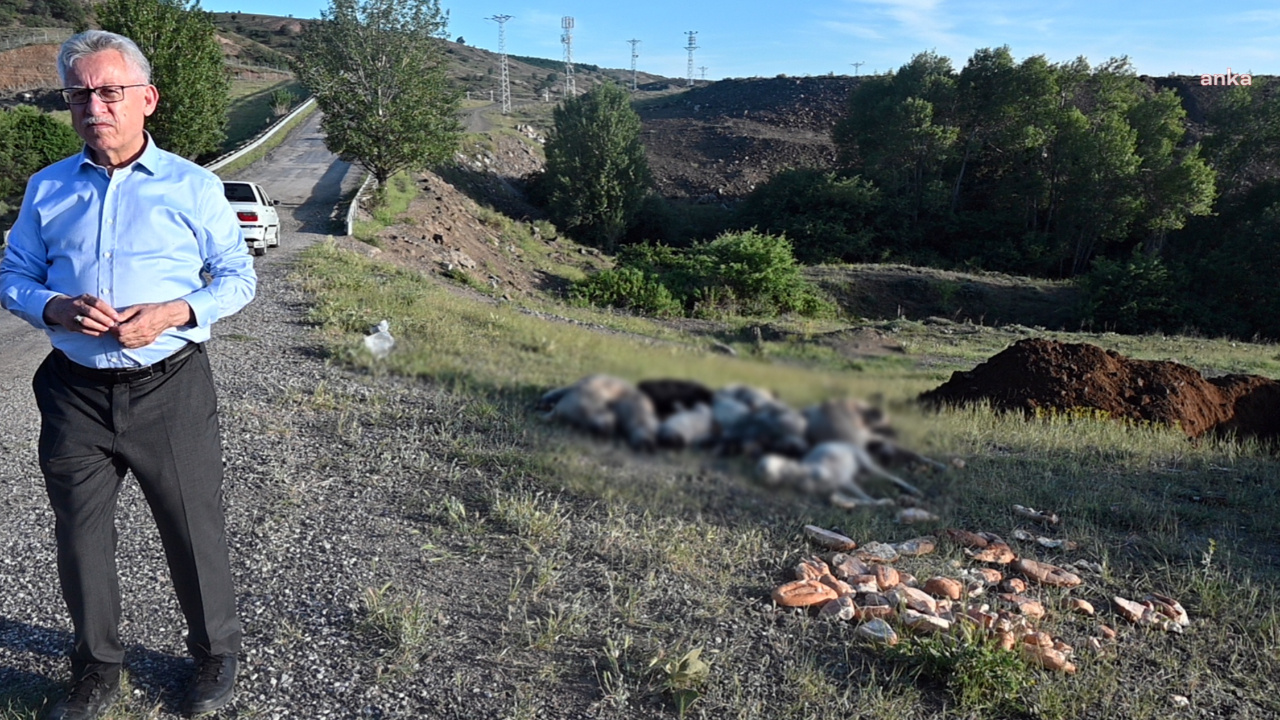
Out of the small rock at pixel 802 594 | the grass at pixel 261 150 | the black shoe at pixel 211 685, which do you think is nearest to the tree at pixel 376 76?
the black shoe at pixel 211 685

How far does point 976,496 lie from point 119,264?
5533mm

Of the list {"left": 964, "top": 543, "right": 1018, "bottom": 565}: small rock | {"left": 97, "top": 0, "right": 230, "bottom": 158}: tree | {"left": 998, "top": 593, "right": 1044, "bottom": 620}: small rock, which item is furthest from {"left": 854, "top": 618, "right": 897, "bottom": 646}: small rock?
{"left": 97, "top": 0, "right": 230, "bottom": 158}: tree

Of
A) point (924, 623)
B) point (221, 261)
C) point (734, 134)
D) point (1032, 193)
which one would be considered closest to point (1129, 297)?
point (1032, 193)

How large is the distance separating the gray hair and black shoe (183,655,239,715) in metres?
2.55

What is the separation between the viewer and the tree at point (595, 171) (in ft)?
112

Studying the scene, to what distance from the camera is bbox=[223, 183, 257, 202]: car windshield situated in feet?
49.2

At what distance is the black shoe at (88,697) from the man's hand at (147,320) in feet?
6.09

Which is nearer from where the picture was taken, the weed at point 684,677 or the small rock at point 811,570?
the weed at point 684,677

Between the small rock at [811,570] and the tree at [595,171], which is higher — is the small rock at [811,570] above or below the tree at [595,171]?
below

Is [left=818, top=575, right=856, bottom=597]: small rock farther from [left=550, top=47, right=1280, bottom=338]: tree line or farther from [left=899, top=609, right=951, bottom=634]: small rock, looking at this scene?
[left=550, top=47, right=1280, bottom=338]: tree line

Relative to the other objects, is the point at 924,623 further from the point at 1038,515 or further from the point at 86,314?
the point at 86,314

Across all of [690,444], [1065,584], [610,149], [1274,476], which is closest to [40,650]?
[690,444]

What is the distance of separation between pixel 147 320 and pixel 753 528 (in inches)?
148

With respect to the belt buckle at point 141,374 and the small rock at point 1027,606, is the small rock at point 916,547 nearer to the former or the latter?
the small rock at point 1027,606
